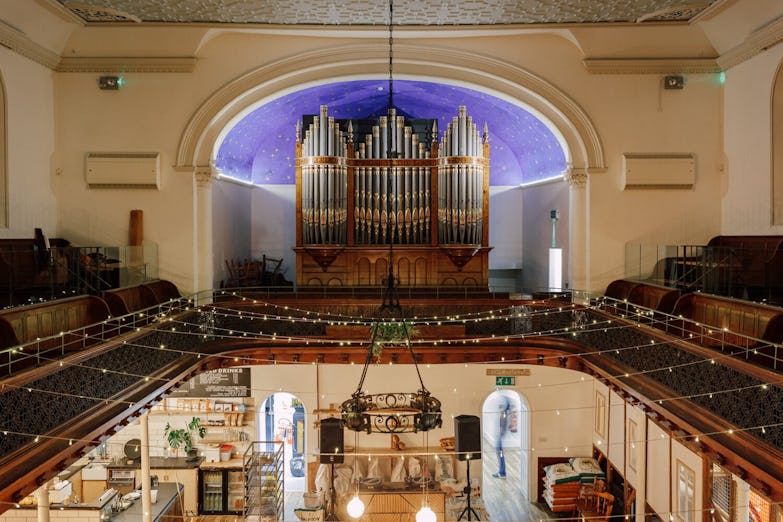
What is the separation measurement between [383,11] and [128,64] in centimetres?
442

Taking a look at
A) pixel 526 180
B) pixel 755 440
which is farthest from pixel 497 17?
pixel 755 440

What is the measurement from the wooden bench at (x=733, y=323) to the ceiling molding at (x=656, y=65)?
437cm

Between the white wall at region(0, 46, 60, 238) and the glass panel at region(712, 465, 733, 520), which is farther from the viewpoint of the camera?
the white wall at region(0, 46, 60, 238)

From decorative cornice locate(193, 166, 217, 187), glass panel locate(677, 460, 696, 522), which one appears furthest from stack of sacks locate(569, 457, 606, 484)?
decorative cornice locate(193, 166, 217, 187)

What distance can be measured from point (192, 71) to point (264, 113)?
1799 millimetres

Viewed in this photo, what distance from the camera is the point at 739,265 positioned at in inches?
350

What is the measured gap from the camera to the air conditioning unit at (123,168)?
1069 centimetres

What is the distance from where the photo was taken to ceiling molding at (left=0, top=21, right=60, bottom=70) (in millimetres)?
9164

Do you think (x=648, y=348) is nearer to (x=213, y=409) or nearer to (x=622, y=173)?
(x=622, y=173)

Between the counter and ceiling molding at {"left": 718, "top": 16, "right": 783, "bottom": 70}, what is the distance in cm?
1076

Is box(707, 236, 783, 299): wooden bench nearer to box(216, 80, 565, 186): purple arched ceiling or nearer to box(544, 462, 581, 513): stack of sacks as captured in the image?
box(216, 80, 565, 186): purple arched ceiling

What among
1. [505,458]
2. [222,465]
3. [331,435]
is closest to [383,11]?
[331,435]

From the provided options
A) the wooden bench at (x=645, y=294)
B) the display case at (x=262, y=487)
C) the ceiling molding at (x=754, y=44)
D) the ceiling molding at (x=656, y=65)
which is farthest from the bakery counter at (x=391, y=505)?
the ceiling molding at (x=754, y=44)

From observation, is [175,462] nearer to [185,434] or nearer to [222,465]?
[185,434]
